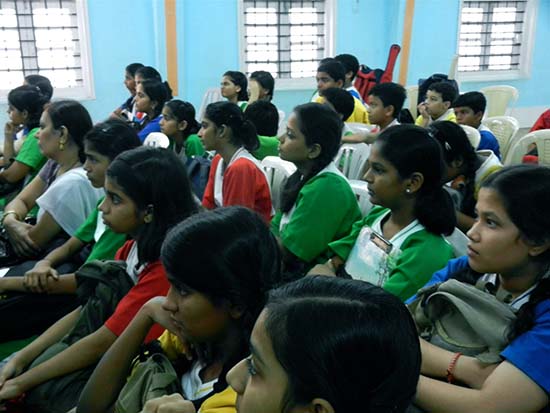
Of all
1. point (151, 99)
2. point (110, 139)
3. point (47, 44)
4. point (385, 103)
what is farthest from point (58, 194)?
point (47, 44)

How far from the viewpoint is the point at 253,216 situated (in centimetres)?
123

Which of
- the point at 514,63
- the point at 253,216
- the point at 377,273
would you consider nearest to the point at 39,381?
the point at 253,216

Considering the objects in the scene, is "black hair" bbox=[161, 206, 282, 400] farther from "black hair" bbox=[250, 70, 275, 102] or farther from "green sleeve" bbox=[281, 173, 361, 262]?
"black hair" bbox=[250, 70, 275, 102]

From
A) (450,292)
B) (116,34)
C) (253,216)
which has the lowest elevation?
(450,292)

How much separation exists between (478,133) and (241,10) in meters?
4.55

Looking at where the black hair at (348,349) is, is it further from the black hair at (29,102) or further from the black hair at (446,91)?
the black hair at (446,91)

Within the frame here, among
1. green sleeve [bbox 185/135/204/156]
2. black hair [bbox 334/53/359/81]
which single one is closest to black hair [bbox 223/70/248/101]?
black hair [bbox 334/53/359/81]

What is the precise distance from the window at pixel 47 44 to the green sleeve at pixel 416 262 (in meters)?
6.05

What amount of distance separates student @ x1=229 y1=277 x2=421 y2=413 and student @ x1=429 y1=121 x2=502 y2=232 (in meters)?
1.84

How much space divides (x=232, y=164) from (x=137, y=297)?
1.24m

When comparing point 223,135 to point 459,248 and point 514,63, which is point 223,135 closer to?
point 459,248

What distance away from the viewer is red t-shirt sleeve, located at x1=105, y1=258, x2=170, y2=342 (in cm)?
152

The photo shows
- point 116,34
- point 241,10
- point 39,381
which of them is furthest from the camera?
point 241,10

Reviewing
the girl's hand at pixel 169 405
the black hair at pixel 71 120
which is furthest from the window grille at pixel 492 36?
the girl's hand at pixel 169 405
